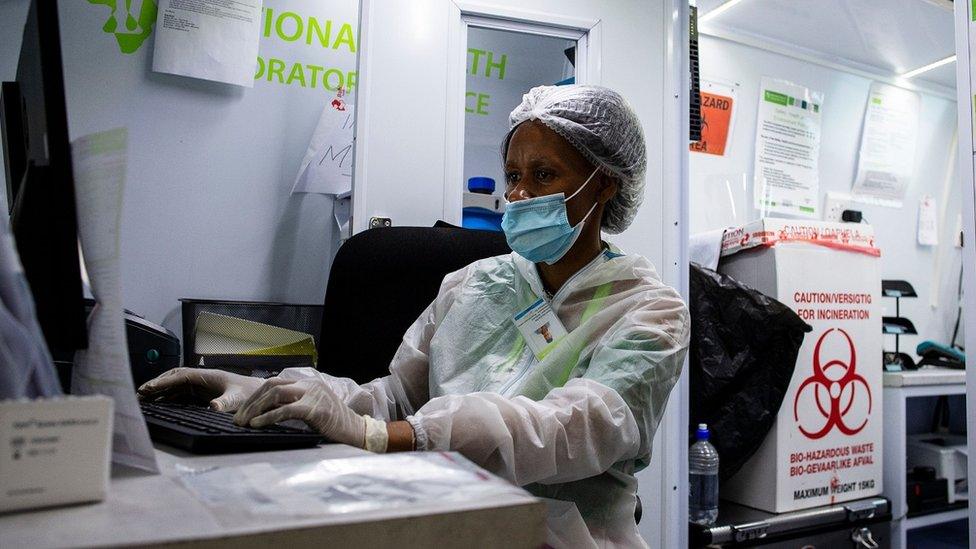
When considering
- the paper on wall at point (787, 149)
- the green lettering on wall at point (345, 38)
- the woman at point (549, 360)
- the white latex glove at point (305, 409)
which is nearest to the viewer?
the white latex glove at point (305, 409)

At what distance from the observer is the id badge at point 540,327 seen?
44.8 inches

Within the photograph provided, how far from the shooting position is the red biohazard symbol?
2.21 metres

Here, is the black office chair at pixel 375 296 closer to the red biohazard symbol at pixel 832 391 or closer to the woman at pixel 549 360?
the woman at pixel 549 360

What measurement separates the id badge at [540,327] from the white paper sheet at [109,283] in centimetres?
75

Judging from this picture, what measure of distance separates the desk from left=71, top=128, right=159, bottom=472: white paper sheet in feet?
0.14

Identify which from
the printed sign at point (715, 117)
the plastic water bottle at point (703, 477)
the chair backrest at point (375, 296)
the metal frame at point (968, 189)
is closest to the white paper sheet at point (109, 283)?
the chair backrest at point (375, 296)

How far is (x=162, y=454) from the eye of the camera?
52 cm

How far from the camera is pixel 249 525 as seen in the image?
0.32m

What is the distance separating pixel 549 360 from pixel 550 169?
Result: 1.26ft

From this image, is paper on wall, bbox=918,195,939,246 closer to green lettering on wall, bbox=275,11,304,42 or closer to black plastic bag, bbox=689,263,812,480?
black plastic bag, bbox=689,263,812,480

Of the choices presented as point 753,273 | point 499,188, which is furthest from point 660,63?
point 753,273

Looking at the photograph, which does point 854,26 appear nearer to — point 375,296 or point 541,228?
point 541,228

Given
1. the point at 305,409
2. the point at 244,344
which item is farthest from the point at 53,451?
the point at 244,344

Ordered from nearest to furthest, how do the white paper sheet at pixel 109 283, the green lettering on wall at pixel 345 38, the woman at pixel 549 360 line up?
the white paper sheet at pixel 109 283 < the woman at pixel 549 360 < the green lettering on wall at pixel 345 38
